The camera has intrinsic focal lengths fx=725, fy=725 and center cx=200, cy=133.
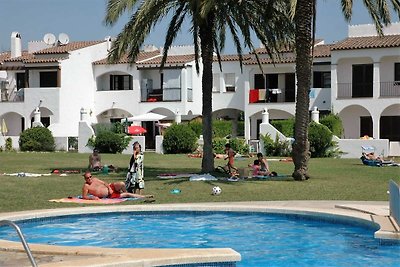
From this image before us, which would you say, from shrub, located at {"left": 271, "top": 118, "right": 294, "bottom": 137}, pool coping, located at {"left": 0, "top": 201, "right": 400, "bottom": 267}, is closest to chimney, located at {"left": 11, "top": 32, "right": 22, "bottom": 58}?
shrub, located at {"left": 271, "top": 118, "right": 294, "bottom": 137}

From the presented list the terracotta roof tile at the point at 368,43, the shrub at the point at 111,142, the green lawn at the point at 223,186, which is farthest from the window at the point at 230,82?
the green lawn at the point at 223,186

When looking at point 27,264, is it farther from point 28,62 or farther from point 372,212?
point 28,62

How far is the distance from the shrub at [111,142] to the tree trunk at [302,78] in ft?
70.9

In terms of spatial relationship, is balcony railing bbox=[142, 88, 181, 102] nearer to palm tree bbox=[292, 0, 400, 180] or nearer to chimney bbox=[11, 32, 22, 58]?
chimney bbox=[11, 32, 22, 58]

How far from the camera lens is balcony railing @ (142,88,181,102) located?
5581 cm

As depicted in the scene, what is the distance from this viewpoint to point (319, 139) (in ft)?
127

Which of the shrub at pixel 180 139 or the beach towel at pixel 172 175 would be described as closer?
the beach towel at pixel 172 175

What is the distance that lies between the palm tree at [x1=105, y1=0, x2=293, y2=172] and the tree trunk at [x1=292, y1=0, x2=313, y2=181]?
1132 mm

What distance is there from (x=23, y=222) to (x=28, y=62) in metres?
42.5

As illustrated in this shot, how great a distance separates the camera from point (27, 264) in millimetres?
9289

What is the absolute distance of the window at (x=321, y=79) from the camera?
2058 inches

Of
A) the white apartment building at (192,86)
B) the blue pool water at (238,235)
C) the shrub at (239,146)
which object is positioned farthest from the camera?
the white apartment building at (192,86)

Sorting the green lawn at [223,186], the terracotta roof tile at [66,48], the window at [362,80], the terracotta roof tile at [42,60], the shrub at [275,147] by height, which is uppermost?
the terracotta roof tile at [66,48]

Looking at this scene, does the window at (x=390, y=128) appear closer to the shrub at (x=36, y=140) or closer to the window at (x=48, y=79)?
the shrub at (x=36, y=140)
